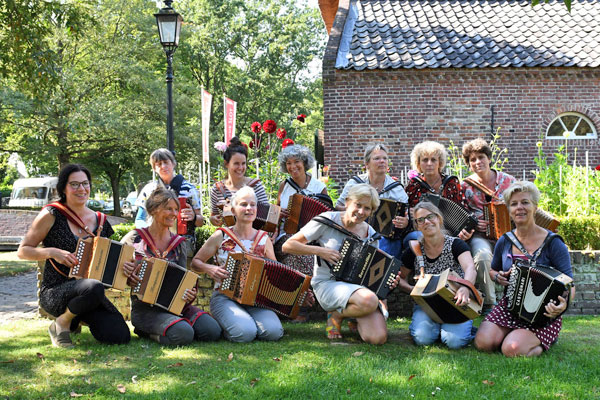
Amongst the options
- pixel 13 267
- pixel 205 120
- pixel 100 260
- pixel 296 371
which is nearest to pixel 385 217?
pixel 296 371

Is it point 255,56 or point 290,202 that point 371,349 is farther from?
point 255,56

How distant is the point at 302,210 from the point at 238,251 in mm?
817

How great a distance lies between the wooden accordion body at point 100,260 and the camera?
483 cm

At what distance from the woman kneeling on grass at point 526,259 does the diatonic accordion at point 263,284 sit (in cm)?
163

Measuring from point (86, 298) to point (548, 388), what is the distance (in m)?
3.64

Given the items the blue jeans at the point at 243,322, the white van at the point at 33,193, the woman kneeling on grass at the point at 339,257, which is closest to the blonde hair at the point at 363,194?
the woman kneeling on grass at the point at 339,257

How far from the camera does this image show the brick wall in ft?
46.0

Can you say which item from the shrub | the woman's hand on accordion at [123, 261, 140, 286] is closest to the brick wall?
the shrub

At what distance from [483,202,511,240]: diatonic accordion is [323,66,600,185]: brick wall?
8188 millimetres

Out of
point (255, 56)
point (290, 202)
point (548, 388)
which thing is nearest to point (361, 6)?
point (290, 202)

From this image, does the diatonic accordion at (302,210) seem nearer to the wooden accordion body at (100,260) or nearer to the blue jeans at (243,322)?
the blue jeans at (243,322)

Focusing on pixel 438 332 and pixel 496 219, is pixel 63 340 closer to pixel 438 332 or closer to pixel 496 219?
pixel 438 332

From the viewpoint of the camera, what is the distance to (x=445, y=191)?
5.85 metres

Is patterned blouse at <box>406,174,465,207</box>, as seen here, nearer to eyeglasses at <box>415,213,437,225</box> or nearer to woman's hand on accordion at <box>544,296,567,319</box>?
eyeglasses at <box>415,213,437,225</box>
